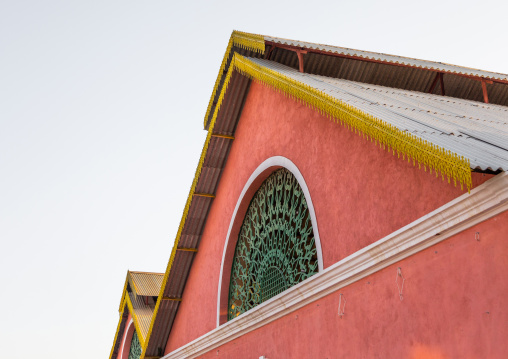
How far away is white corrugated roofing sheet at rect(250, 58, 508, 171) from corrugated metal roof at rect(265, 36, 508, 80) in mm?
480

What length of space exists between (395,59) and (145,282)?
9644mm

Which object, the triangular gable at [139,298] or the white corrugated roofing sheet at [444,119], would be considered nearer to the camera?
the white corrugated roofing sheet at [444,119]

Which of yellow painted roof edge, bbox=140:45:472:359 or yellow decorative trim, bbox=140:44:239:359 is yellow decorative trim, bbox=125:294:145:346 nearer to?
yellow decorative trim, bbox=140:44:239:359

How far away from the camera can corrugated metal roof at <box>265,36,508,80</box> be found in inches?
384

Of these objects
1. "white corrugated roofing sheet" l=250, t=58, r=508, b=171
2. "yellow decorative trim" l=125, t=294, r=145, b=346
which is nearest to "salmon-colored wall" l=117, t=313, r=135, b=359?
"yellow decorative trim" l=125, t=294, r=145, b=346

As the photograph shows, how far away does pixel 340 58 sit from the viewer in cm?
1024

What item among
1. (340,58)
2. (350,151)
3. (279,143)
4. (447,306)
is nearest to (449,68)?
(340,58)

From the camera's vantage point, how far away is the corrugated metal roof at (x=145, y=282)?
1627 cm

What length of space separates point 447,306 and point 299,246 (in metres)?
3.11

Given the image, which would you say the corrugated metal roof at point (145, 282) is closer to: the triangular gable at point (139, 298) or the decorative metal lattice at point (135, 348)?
the triangular gable at point (139, 298)

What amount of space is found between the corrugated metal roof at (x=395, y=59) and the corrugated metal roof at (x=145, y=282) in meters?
8.93

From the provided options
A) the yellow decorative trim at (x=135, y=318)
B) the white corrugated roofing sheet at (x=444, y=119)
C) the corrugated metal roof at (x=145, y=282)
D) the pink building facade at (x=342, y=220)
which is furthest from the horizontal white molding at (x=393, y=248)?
the corrugated metal roof at (x=145, y=282)

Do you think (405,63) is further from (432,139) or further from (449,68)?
(432,139)

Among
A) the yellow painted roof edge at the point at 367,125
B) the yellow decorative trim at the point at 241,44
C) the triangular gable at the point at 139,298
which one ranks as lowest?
the yellow painted roof edge at the point at 367,125
